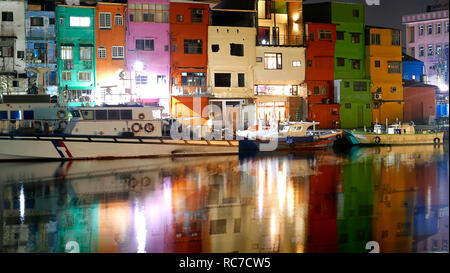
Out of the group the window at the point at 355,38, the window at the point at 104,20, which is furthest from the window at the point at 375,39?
the window at the point at 104,20

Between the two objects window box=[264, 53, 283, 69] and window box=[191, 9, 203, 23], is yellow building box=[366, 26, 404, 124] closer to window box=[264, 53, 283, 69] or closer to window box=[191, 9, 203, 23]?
window box=[264, 53, 283, 69]

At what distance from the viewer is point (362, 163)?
27109 millimetres

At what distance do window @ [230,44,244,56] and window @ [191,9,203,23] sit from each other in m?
3.54

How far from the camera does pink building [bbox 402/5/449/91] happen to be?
63.3 meters

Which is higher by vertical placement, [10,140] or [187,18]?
[187,18]

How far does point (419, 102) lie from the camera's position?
5006 cm

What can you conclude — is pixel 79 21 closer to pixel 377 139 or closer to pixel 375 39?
pixel 377 139

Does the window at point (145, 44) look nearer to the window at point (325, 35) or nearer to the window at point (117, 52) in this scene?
the window at point (117, 52)

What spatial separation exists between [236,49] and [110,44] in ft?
35.3

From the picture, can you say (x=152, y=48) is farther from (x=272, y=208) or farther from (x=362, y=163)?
(x=272, y=208)

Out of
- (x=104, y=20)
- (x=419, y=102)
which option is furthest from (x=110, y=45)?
(x=419, y=102)
